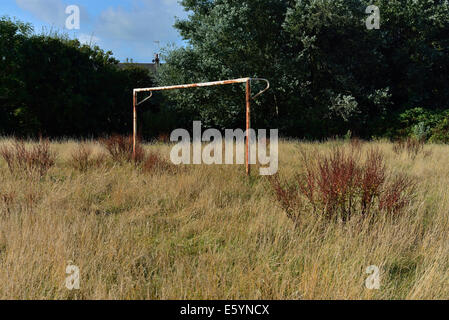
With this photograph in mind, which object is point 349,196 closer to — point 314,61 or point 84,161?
point 84,161

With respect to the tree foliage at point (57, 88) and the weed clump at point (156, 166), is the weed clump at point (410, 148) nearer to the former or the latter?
the weed clump at point (156, 166)

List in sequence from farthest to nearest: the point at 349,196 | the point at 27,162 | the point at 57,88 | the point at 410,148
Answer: the point at 57,88, the point at 410,148, the point at 27,162, the point at 349,196

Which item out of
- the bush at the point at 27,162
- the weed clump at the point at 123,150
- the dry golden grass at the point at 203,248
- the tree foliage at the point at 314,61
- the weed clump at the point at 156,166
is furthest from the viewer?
the tree foliage at the point at 314,61

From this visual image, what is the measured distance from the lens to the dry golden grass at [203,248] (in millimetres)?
2291

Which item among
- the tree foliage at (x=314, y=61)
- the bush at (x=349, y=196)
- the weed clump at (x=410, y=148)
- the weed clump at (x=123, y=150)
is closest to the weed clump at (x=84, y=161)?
the weed clump at (x=123, y=150)

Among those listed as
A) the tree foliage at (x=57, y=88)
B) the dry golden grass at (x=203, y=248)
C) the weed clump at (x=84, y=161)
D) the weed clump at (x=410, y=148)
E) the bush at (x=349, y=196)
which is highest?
the tree foliage at (x=57, y=88)

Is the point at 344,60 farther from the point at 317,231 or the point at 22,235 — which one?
the point at 22,235

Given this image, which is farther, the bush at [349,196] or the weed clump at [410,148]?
the weed clump at [410,148]

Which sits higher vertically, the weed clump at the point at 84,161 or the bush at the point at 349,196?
the weed clump at the point at 84,161

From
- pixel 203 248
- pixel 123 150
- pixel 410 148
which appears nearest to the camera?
pixel 203 248

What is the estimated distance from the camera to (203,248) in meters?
3.05

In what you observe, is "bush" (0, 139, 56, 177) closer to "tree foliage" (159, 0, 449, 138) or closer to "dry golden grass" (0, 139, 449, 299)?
"dry golden grass" (0, 139, 449, 299)

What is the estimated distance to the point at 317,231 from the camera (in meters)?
3.25

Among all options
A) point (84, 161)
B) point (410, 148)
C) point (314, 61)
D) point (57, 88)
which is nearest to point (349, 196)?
point (84, 161)
